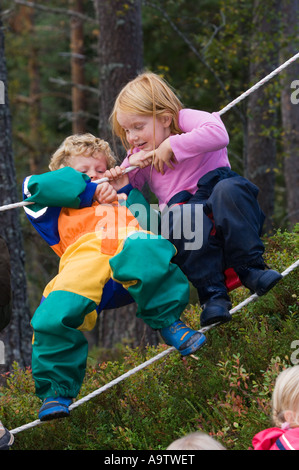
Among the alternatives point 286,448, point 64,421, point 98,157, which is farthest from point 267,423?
point 98,157

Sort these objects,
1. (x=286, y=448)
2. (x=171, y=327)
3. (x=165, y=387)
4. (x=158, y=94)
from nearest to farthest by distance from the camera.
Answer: (x=286, y=448) < (x=171, y=327) < (x=158, y=94) < (x=165, y=387)

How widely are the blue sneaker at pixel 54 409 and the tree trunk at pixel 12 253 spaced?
2.91m

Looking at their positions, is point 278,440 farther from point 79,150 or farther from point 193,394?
point 79,150

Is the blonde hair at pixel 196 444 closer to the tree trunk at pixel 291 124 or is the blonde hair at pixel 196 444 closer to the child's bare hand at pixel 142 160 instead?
the child's bare hand at pixel 142 160

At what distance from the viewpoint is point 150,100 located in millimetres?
4242

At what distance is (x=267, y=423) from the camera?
11.5 feet

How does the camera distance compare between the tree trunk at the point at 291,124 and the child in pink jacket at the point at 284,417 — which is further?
the tree trunk at the point at 291,124

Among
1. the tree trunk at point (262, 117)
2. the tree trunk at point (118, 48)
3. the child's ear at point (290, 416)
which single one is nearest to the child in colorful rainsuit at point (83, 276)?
the child's ear at point (290, 416)

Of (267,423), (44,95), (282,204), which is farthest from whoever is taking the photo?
(44,95)

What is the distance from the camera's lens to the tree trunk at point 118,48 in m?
8.39

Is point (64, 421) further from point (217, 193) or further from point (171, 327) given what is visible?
point (217, 193)

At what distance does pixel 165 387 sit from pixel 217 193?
4.86 feet

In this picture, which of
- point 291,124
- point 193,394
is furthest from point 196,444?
point 291,124

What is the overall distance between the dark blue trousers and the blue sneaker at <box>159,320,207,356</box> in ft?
1.00
